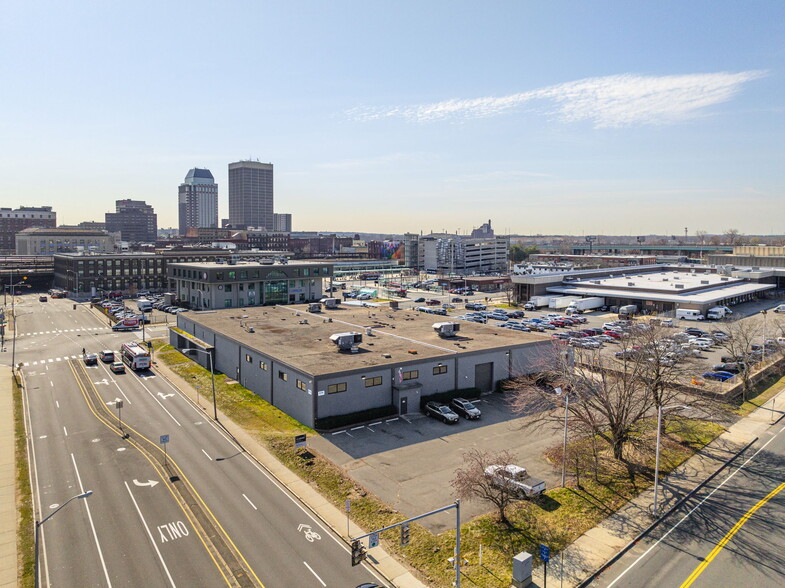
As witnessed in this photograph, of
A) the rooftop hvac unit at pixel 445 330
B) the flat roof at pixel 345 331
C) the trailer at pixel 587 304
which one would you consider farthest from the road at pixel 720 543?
the trailer at pixel 587 304

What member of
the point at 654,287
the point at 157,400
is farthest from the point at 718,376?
the point at 654,287

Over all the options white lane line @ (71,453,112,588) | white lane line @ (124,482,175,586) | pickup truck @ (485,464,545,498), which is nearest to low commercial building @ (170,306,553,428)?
white lane line @ (124,482,175,586)

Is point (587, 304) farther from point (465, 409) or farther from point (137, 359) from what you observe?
point (137, 359)

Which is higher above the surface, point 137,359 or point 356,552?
point 356,552

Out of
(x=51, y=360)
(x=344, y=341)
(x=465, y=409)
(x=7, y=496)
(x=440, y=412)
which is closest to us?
(x=7, y=496)

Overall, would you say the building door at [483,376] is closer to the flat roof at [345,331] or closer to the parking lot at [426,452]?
the flat roof at [345,331]

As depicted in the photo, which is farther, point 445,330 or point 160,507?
point 445,330
